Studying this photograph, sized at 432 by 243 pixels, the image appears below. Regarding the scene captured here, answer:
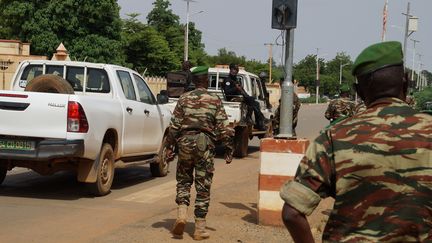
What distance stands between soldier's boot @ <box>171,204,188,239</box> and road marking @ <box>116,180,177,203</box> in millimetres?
2274

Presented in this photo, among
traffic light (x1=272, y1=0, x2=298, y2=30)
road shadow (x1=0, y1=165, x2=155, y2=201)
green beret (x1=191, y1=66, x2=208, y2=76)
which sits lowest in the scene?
road shadow (x1=0, y1=165, x2=155, y2=201)

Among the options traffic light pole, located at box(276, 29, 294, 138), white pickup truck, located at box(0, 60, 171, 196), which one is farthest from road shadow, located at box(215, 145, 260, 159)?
traffic light pole, located at box(276, 29, 294, 138)

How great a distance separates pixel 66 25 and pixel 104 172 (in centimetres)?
3027

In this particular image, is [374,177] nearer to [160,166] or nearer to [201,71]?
[201,71]

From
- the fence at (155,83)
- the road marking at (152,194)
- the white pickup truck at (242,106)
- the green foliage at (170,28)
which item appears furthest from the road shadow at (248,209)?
the green foliage at (170,28)

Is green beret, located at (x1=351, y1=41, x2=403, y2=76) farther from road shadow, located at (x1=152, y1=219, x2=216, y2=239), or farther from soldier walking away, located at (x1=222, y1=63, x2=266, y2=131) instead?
soldier walking away, located at (x1=222, y1=63, x2=266, y2=131)

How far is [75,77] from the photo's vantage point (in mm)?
9711

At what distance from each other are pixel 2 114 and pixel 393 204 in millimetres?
6737

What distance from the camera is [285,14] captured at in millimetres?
7375

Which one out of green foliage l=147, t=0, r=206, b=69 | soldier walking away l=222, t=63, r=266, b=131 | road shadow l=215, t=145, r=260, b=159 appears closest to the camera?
soldier walking away l=222, t=63, r=266, b=131

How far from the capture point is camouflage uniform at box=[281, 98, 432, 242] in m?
2.32

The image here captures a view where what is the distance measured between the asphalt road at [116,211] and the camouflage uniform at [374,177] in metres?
4.15

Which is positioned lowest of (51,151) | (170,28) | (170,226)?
(170,226)

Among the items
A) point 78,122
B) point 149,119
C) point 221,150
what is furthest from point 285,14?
point 221,150
